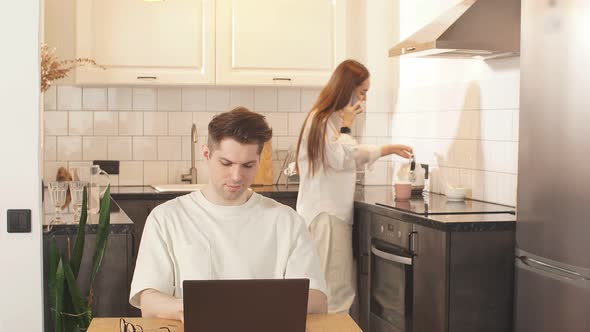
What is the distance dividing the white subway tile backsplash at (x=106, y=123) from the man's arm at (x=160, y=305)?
3.37 m

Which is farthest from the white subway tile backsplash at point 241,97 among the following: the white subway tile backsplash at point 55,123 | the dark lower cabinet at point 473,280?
the dark lower cabinet at point 473,280

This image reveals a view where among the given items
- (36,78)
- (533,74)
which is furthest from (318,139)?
(36,78)

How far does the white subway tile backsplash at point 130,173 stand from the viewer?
576 cm

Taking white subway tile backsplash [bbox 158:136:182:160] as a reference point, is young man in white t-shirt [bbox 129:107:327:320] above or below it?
below

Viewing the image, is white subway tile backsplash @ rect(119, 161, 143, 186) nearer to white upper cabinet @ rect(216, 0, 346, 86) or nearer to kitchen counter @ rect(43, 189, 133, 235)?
white upper cabinet @ rect(216, 0, 346, 86)

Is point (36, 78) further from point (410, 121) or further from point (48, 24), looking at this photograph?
point (410, 121)

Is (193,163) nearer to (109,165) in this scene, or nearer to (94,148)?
(109,165)

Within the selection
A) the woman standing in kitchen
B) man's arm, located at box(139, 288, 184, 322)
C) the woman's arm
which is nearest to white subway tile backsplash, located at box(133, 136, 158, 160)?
the woman standing in kitchen

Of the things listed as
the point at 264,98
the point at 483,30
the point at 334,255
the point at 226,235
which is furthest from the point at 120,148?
the point at 226,235

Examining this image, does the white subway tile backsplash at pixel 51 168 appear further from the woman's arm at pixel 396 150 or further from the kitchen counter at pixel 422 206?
the woman's arm at pixel 396 150

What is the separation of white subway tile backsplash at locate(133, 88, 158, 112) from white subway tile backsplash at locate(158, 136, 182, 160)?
8.4 inches

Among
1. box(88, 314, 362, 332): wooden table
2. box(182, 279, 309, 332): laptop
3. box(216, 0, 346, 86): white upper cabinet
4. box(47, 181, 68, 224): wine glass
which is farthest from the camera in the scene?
box(216, 0, 346, 86): white upper cabinet

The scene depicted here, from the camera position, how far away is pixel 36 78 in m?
3.24

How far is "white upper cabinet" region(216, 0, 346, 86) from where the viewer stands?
5.53m
